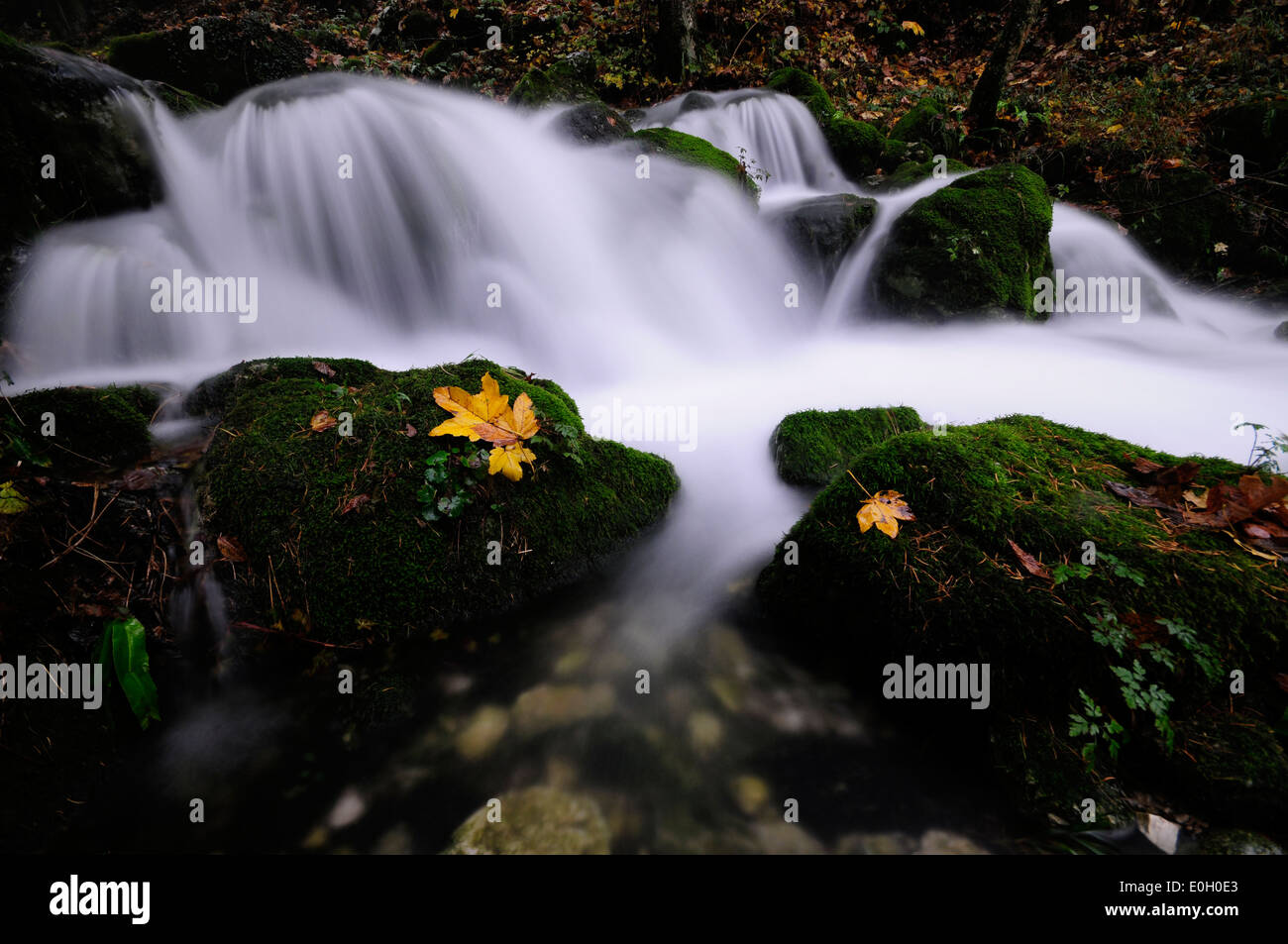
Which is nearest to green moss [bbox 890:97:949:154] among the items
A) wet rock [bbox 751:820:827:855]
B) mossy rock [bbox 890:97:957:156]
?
mossy rock [bbox 890:97:957:156]

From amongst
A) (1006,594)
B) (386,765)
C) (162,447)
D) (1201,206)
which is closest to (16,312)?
(162,447)

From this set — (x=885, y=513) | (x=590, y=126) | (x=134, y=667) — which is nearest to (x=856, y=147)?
(x=590, y=126)

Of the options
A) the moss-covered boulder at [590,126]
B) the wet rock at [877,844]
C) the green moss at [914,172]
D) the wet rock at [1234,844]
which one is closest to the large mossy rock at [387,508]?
the wet rock at [877,844]

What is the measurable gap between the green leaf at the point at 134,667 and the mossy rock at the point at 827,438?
3.68 meters

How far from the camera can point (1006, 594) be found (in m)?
2.21

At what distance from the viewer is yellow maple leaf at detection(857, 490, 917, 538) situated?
96.8 inches

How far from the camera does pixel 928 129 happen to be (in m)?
10.1

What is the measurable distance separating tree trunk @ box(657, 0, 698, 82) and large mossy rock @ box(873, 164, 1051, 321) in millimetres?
6990

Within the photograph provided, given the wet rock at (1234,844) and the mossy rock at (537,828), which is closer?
the wet rock at (1234,844)

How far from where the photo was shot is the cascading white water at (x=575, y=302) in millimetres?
4984

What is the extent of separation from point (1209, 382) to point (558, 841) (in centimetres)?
748

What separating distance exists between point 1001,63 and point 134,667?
12.9 m

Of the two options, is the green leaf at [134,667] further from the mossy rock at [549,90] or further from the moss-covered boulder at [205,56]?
the moss-covered boulder at [205,56]

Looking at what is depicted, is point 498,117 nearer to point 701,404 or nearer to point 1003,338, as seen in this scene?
point 701,404
